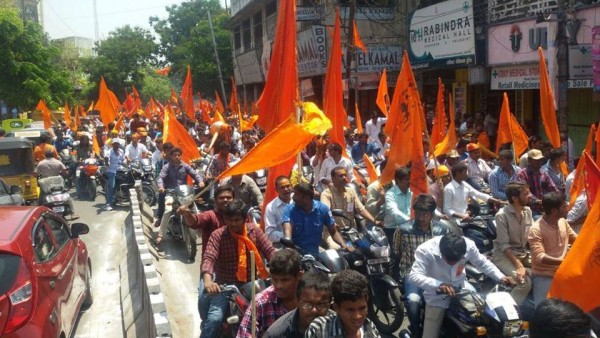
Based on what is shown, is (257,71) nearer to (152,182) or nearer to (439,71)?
(439,71)

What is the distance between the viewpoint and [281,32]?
28.1 ft

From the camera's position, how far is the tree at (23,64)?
3173cm

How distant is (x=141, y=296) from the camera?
7.39m

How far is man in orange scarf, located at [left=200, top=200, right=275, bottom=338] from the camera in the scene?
5.25 metres

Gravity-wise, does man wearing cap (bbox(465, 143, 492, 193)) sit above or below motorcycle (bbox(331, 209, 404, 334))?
above

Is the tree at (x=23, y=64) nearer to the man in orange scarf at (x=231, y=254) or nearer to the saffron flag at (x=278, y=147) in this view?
the saffron flag at (x=278, y=147)

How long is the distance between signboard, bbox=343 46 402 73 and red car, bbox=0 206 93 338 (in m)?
17.7

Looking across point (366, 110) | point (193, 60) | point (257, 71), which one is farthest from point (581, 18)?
point (193, 60)

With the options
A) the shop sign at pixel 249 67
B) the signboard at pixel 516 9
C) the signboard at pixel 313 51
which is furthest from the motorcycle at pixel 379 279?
the shop sign at pixel 249 67

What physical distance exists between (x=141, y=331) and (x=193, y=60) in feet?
150

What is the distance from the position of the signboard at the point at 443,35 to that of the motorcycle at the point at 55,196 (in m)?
10.9

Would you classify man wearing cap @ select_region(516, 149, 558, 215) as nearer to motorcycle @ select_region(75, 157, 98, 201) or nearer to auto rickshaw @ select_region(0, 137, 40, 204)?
auto rickshaw @ select_region(0, 137, 40, 204)

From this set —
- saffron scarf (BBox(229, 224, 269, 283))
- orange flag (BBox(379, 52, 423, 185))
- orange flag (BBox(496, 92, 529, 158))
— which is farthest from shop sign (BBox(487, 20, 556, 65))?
saffron scarf (BBox(229, 224, 269, 283))

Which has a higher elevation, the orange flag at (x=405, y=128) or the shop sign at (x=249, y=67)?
the shop sign at (x=249, y=67)
